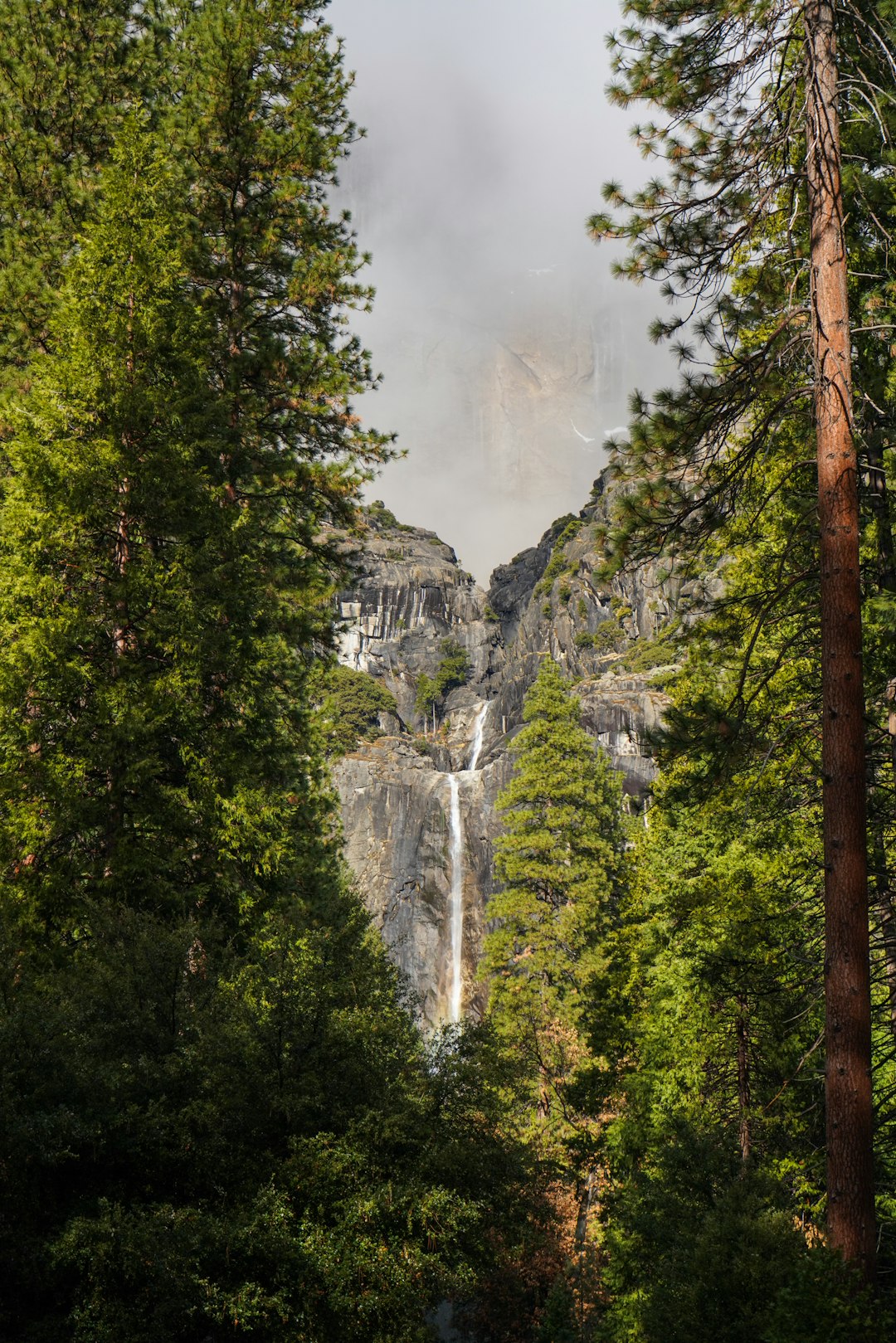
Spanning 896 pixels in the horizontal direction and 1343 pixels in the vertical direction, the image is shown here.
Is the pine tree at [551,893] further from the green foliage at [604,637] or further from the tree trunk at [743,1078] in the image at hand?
the green foliage at [604,637]

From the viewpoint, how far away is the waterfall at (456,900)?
1969 inches

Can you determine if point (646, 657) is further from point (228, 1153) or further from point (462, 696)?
point (228, 1153)

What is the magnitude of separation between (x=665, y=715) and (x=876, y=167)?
204 inches

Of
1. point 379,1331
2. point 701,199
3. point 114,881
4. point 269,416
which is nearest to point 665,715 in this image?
point 701,199

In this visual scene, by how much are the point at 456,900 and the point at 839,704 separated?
51.9m

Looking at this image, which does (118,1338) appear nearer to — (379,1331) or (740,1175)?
(379,1331)

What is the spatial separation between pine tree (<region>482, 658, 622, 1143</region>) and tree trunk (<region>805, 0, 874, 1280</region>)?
651 inches

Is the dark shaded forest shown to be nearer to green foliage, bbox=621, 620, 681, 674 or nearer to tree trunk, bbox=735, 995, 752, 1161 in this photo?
tree trunk, bbox=735, 995, 752, 1161

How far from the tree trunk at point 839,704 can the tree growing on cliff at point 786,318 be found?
1 centimetres

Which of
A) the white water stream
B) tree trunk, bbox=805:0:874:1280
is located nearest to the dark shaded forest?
tree trunk, bbox=805:0:874:1280

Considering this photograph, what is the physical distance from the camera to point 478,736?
88.1m

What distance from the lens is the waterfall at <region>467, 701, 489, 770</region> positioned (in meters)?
80.5

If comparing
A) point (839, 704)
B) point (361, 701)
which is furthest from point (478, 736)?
point (839, 704)

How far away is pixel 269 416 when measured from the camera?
14.1 metres
